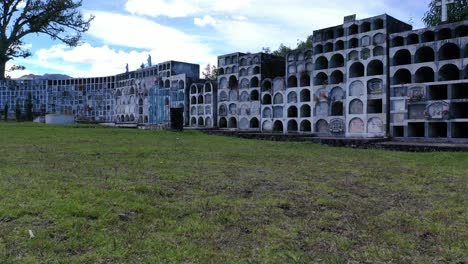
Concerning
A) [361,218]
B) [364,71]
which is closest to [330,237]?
[361,218]

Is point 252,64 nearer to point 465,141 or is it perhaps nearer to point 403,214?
point 465,141

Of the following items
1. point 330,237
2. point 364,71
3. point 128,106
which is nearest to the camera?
point 330,237

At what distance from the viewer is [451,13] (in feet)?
68.9

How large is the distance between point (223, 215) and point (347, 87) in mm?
14888

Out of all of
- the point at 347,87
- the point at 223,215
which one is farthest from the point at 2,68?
the point at 223,215

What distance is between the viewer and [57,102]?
38781mm

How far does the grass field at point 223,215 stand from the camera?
121 inches

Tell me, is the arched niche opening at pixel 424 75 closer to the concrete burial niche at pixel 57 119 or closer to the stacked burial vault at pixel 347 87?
the stacked burial vault at pixel 347 87

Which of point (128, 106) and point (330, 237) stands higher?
point (128, 106)

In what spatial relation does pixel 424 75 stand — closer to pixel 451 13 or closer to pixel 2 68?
pixel 451 13

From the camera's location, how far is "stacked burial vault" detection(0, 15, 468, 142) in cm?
1491

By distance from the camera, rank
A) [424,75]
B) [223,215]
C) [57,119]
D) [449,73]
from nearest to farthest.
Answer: [223,215], [449,73], [424,75], [57,119]

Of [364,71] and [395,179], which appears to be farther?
[364,71]

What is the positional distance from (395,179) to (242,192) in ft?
9.58
